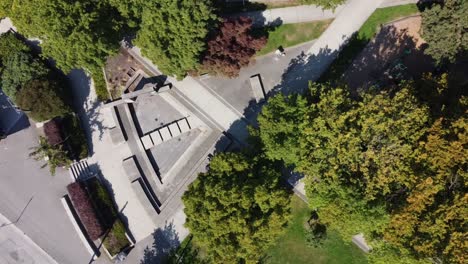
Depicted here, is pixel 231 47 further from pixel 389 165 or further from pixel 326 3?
pixel 389 165

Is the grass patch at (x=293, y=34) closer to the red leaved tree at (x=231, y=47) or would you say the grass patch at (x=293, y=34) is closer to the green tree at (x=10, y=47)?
the red leaved tree at (x=231, y=47)

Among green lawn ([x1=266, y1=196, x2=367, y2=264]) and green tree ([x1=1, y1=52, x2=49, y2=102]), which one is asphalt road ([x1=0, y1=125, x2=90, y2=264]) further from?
green lawn ([x1=266, y1=196, x2=367, y2=264])

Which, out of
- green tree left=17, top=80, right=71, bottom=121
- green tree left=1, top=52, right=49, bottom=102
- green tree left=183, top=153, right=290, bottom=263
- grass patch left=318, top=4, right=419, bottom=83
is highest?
green tree left=1, top=52, right=49, bottom=102

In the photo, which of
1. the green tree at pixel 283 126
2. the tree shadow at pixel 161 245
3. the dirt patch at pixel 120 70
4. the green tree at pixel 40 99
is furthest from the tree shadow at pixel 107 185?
the green tree at pixel 283 126

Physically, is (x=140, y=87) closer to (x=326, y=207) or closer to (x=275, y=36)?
(x=275, y=36)

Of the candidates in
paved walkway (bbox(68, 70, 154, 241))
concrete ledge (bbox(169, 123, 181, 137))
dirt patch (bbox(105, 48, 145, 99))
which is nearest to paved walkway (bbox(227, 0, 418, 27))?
dirt patch (bbox(105, 48, 145, 99))

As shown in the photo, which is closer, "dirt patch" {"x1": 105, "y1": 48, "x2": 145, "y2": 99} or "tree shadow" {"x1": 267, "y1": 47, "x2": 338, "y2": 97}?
"tree shadow" {"x1": 267, "y1": 47, "x2": 338, "y2": 97}

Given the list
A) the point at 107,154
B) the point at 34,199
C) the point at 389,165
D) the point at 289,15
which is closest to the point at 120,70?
the point at 107,154
